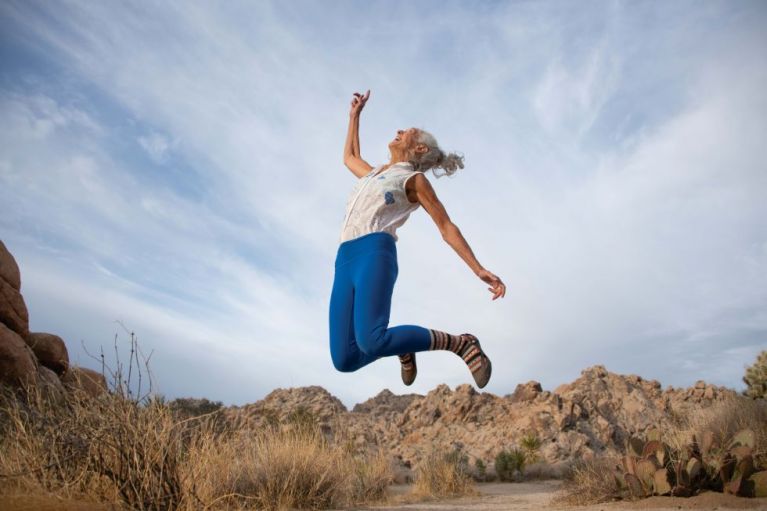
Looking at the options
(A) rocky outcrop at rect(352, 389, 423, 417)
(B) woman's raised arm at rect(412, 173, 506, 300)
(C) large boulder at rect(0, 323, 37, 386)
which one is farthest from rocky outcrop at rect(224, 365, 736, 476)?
(B) woman's raised arm at rect(412, 173, 506, 300)

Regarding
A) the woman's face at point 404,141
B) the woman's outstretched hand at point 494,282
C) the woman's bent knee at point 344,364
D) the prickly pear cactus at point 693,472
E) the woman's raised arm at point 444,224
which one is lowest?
the prickly pear cactus at point 693,472

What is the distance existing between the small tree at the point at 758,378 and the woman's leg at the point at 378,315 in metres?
Answer: 16.9

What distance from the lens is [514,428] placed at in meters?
15.9

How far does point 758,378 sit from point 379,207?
17580 mm

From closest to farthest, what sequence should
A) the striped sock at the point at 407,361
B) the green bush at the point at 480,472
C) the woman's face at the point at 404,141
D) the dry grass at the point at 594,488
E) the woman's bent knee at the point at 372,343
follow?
the woman's bent knee at the point at 372,343, the striped sock at the point at 407,361, the woman's face at the point at 404,141, the dry grass at the point at 594,488, the green bush at the point at 480,472

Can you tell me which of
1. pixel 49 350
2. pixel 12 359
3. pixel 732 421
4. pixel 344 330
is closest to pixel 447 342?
pixel 344 330

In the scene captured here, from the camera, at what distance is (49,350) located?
42.4 ft

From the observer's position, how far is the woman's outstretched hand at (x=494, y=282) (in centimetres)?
387

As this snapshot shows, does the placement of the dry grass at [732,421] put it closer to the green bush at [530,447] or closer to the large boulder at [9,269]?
the green bush at [530,447]

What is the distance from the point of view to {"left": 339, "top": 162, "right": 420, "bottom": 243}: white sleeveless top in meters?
4.12

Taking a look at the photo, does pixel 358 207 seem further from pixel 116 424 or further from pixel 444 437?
pixel 444 437

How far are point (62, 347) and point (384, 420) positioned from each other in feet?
34.0

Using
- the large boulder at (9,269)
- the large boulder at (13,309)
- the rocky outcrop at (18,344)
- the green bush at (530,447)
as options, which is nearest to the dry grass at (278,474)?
the rocky outcrop at (18,344)

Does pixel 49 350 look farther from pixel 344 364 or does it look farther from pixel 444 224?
pixel 444 224
